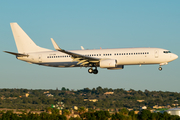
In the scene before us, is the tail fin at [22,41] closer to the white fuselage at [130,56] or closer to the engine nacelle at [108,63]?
the white fuselage at [130,56]

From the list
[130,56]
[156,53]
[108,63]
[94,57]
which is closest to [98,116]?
[94,57]

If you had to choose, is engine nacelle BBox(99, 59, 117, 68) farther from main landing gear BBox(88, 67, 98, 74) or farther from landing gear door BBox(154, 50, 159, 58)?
landing gear door BBox(154, 50, 159, 58)

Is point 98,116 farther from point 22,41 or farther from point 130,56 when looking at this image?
point 130,56

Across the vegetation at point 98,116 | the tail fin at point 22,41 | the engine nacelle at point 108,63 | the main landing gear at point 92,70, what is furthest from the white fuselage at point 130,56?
the vegetation at point 98,116

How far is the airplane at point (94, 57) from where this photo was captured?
55.6 meters

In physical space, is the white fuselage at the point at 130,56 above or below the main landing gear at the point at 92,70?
above

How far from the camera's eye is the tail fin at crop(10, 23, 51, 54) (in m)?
64.0

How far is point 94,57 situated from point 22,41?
57.4ft

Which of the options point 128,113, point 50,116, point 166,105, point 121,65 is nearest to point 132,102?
point 166,105

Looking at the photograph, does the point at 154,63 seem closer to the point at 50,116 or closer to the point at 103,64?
the point at 103,64

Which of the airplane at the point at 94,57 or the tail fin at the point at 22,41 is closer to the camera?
the airplane at the point at 94,57

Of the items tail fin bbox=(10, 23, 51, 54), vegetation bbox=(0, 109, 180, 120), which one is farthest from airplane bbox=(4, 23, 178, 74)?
vegetation bbox=(0, 109, 180, 120)

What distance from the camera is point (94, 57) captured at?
189 feet

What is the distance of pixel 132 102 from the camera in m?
166
